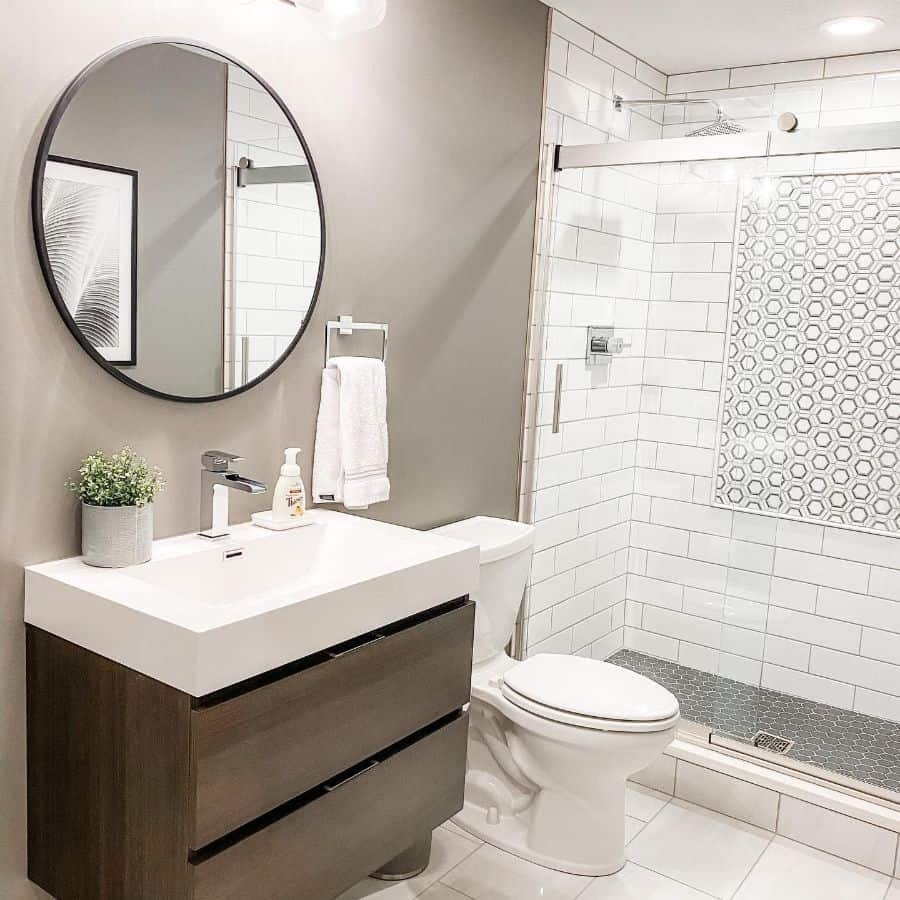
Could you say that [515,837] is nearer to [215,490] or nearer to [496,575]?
[496,575]

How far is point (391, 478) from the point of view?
2.63 m

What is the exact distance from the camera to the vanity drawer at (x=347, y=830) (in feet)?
5.51

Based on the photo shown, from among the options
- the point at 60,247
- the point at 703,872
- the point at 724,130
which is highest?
the point at 724,130

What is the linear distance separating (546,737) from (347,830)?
0.69 metres

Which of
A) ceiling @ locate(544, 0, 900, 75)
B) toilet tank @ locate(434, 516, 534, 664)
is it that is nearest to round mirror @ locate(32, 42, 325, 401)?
toilet tank @ locate(434, 516, 534, 664)

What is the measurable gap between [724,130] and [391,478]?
151 centimetres

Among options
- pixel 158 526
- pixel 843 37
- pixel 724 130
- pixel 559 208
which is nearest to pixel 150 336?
pixel 158 526

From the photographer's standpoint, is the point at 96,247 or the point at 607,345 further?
the point at 607,345

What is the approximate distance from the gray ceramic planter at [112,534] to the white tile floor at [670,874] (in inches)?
43.1

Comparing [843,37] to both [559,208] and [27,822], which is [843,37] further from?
[27,822]

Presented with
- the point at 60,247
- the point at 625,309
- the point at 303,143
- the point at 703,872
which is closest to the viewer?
the point at 60,247

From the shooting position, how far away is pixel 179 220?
198 cm

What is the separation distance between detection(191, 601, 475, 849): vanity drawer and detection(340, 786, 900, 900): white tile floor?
582mm

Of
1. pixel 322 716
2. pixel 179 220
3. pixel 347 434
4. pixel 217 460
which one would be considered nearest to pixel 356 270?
pixel 347 434
